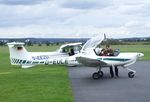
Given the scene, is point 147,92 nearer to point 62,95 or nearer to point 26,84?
point 62,95

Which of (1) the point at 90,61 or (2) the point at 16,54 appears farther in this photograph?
(2) the point at 16,54

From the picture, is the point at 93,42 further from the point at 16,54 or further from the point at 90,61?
the point at 16,54

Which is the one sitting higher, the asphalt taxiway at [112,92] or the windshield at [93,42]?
the windshield at [93,42]

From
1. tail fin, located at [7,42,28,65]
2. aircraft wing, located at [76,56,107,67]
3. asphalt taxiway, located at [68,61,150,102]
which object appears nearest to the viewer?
asphalt taxiway, located at [68,61,150,102]

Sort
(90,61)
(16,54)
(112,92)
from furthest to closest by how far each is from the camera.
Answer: (16,54) < (90,61) < (112,92)

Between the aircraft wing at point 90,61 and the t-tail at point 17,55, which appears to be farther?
the t-tail at point 17,55

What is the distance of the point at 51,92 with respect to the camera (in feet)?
48.7

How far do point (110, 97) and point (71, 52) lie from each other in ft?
62.2

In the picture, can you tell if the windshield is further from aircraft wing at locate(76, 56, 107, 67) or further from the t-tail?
the t-tail

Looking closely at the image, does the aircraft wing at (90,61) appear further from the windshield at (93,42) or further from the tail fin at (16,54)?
the tail fin at (16,54)

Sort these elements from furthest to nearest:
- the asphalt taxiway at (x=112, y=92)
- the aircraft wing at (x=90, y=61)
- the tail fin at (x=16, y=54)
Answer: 1. the tail fin at (x=16, y=54)
2. the aircraft wing at (x=90, y=61)
3. the asphalt taxiway at (x=112, y=92)

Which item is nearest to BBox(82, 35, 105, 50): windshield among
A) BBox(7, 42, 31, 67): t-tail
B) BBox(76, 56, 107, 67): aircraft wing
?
BBox(76, 56, 107, 67): aircraft wing

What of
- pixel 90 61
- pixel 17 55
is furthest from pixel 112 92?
pixel 17 55

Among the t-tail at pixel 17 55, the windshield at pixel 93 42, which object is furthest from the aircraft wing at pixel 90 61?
the t-tail at pixel 17 55
